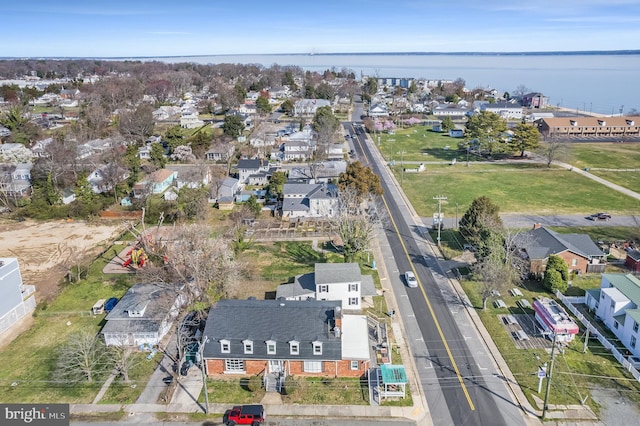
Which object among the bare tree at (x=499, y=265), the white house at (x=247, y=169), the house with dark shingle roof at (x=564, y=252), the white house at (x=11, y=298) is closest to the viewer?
the white house at (x=11, y=298)

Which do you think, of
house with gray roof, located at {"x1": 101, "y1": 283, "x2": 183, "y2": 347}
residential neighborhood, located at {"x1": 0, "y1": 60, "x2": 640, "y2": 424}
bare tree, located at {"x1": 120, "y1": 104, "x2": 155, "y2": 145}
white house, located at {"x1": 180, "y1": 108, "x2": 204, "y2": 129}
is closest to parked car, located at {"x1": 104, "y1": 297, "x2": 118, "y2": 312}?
residential neighborhood, located at {"x1": 0, "y1": 60, "x2": 640, "y2": 424}

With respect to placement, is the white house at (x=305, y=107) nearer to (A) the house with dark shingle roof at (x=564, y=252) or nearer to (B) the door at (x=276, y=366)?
(A) the house with dark shingle roof at (x=564, y=252)

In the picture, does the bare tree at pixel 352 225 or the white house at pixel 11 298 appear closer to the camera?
the white house at pixel 11 298

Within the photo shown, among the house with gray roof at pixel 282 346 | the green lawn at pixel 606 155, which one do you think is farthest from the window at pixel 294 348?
the green lawn at pixel 606 155

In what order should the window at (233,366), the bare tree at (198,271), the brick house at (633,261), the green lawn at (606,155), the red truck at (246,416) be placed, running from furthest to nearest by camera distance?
the green lawn at (606,155) < the brick house at (633,261) < the bare tree at (198,271) < the window at (233,366) < the red truck at (246,416)

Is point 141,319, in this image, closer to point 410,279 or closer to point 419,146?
point 410,279

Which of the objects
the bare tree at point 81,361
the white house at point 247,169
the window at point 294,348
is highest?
the white house at point 247,169

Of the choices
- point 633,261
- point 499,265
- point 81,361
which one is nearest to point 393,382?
point 499,265

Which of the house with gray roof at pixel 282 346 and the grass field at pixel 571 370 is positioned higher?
the house with gray roof at pixel 282 346
